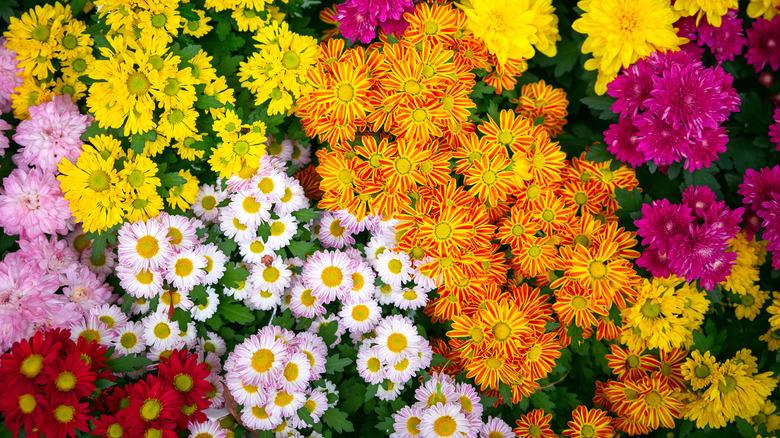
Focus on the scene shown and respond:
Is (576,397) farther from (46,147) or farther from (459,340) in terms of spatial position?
(46,147)

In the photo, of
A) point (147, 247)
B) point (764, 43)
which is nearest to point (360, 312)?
point (147, 247)

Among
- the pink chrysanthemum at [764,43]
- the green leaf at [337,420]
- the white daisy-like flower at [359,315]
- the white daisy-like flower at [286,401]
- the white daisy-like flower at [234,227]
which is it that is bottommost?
the green leaf at [337,420]

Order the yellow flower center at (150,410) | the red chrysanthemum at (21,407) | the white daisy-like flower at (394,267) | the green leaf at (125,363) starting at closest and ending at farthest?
the red chrysanthemum at (21,407) → the yellow flower center at (150,410) → the green leaf at (125,363) → the white daisy-like flower at (394,267)

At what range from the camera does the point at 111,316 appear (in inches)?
60.7

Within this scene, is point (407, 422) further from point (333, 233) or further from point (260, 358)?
point (333, 233)

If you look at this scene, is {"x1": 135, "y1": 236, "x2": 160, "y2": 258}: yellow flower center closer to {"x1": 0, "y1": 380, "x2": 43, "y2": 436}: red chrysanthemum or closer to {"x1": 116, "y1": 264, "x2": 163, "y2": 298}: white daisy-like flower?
{"x1": 116, "y1": 264, "x2": 163, "y2": 298}: white daisy-like flower

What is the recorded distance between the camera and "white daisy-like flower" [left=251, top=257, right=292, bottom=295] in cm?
160

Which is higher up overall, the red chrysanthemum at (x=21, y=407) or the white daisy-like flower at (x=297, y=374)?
the red chrysanthemum at (x=21, y=407)

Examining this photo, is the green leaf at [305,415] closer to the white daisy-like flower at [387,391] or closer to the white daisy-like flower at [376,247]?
the white daisy-like flower at [387,391]

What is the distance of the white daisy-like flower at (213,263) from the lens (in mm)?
1552

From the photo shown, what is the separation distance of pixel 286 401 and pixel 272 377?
81 mm

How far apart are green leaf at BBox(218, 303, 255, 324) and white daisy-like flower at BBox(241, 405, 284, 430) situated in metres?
0.23

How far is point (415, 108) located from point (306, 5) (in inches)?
24.3

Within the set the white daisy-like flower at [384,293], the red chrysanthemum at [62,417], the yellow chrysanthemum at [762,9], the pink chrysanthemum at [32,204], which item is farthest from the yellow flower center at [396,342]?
the yellow chrysanthemum at [762,9]
